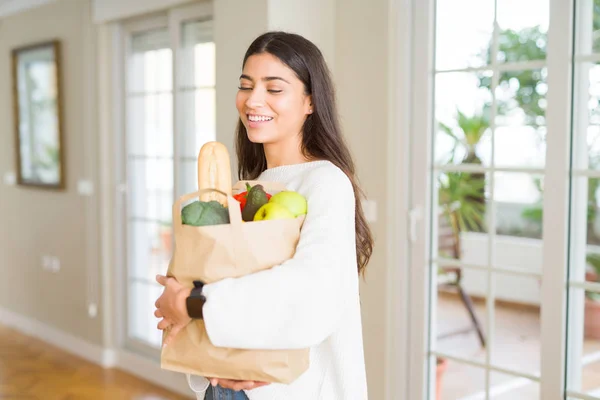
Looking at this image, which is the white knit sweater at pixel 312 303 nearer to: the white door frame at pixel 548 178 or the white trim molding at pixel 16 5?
the white door frame at pixel 548 178

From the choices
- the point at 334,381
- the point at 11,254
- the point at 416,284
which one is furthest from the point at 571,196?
the point at 11,254

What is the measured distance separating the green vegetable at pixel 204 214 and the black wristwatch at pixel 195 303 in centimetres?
12

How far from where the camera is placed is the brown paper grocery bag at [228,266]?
1259 mm

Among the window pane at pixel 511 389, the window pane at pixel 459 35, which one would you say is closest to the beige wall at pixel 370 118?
the window pane at pixel 459 35

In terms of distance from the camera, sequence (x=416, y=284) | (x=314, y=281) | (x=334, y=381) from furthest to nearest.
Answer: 1. (x=416, y=284)
2. (x=334, y=381)
3. (x=314, y=281)

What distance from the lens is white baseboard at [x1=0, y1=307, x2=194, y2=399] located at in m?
4.20

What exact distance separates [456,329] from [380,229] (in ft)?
9.89

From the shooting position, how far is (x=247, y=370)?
4.23 ft

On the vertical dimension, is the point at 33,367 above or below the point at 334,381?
below

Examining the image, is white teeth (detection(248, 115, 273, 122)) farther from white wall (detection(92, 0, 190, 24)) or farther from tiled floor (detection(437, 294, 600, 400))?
white wall (detection(92, 0, 190, 24))

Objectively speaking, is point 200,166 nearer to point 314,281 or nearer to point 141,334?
point 314,281

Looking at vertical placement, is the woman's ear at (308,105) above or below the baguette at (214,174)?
above

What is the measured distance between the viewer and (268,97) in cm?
149

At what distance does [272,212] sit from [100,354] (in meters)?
3.84
